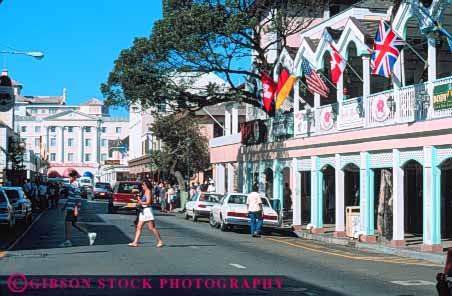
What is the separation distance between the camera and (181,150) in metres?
58.6

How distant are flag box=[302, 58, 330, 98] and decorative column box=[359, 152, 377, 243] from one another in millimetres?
Result: 3662

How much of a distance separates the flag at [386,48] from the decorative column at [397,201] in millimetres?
2559

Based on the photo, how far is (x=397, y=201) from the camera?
2355 cm

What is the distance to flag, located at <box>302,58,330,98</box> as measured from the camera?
28.5 meters

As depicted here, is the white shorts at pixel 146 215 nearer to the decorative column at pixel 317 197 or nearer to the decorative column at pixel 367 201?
the decorative column at pixel 367 201

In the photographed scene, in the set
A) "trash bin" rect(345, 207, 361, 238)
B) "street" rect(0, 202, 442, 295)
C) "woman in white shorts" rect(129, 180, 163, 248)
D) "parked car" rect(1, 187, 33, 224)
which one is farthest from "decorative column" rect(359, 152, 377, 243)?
"parked car" rect(1, 187, 33, 224)

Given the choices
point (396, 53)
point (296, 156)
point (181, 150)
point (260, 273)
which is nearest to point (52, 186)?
point (181, 150)

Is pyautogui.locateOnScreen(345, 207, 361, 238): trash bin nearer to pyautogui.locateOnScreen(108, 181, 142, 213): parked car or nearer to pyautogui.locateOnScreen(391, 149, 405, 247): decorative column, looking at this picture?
pyautogui.locateOnScreen(391, 149, 405, 247): decorative column

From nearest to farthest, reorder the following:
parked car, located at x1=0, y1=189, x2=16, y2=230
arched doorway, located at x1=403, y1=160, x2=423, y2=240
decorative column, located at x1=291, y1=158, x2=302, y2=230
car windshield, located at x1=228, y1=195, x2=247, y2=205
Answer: parked car, located at x1=0, y1=189, x2=16, y2=230, arched doorway, located at x1=403, y1=160, x2=423, y2=240, car windshield, located at x1=228, y1=195, x2=247, y2=205, decorative column, located at x1=291, y1=158, x2=302, y2=230

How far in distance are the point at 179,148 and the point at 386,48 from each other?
35927 mm

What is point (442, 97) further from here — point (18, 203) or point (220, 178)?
point (220, 178)

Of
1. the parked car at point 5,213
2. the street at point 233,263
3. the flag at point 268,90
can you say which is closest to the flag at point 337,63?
the flag at point 268,90

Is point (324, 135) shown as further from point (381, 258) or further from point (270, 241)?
point (381, 258)

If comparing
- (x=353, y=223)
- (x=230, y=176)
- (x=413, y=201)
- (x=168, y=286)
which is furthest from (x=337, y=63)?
(x=230, y=176)
